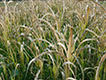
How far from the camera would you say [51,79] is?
816mm

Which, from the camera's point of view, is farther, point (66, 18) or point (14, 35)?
point (66, 18)

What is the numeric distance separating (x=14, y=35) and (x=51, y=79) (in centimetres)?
52

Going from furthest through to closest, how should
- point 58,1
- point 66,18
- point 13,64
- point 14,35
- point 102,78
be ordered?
point 58,1
point 66,18
point 14,35
point 13,64
point 102,78

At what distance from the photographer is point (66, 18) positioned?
1.64m

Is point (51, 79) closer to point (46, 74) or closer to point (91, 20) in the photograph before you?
point (46, 74)

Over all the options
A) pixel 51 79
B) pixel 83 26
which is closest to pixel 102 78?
pixel 51 79

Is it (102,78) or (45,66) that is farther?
(45,66)

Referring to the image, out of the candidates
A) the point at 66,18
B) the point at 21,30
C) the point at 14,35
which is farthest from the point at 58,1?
the point at 14,35

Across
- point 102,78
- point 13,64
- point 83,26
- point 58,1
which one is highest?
point 58,1

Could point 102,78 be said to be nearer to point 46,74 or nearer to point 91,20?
point 46,74

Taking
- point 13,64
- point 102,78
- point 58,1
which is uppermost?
point 58,1

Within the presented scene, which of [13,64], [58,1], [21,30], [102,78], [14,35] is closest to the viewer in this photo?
[102,78]

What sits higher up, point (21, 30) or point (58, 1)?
point (58, 1)

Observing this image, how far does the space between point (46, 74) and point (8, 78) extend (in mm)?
232
